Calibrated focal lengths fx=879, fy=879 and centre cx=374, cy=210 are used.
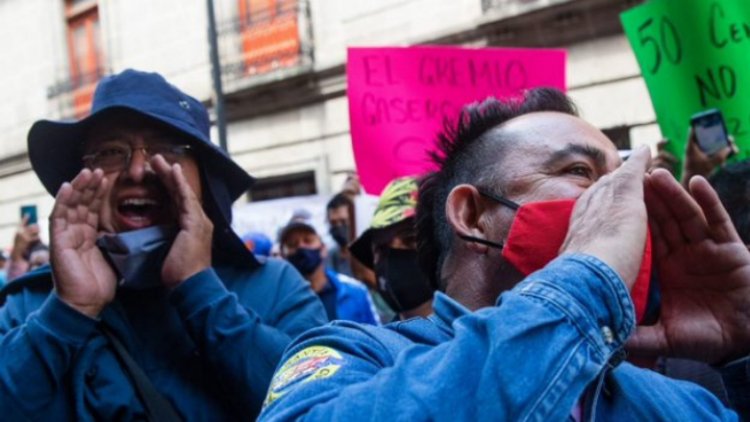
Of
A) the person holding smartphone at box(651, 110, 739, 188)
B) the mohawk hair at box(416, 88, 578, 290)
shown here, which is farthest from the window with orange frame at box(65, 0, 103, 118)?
the mohawk hair at box(416, 88, 578, 290)

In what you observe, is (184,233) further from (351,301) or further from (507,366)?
(351,301)

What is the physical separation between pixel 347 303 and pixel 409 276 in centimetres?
159

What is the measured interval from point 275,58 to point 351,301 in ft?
25.4

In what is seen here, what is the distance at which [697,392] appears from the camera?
1.55 meters

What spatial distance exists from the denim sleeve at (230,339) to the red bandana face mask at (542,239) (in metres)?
0.71

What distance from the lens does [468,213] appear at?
5.43ft

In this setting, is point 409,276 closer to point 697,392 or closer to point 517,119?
point 517,119

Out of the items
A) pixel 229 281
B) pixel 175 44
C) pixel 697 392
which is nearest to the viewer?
pixel 697 392

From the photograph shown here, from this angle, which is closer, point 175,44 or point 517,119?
point 517,119

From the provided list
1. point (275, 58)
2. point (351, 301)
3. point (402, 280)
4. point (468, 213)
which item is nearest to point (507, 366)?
point (468, 213)

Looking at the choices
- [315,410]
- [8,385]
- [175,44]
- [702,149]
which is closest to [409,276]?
[702,149]

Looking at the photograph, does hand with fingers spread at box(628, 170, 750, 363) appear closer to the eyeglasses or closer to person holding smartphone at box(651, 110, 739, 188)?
the eyeglasses

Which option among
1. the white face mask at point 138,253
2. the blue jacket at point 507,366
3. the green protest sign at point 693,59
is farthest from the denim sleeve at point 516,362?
the green protest sign at point 693,59

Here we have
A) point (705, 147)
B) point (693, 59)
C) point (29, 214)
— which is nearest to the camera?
point (705, 147)
